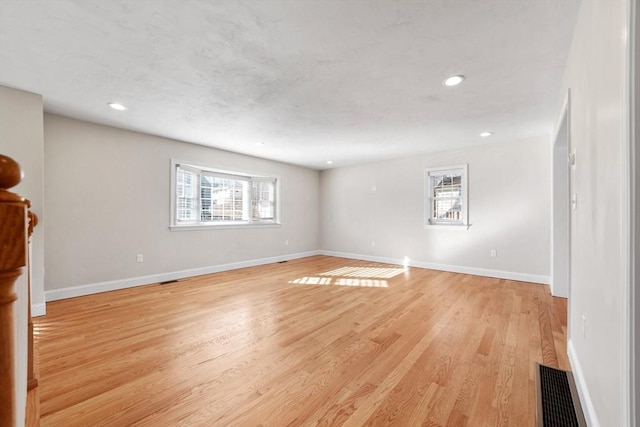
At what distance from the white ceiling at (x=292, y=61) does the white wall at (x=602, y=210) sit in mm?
565

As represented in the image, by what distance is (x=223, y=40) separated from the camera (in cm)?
202

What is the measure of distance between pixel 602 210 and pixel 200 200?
5119mm

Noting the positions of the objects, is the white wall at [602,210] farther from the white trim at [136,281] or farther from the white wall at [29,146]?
the white trim at [136,281]

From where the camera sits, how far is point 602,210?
4.18 ft

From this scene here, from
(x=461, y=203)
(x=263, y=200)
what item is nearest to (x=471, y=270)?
(x=461, y=203)

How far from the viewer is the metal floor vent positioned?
1.49m

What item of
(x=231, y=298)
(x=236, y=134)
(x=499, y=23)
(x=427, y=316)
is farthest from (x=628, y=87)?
(x=236, y=134)

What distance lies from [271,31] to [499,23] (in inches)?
61.1

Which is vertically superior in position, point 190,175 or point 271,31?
point 271,31

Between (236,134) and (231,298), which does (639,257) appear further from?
(236,134)

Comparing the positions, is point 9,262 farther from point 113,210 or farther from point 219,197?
point 219,197

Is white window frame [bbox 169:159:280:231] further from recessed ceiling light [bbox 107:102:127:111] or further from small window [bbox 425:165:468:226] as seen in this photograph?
small window [bbox 425:165:468:226]

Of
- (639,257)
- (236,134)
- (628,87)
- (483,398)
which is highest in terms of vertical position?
(236,134)

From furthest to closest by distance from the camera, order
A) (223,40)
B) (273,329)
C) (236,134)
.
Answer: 1. (236,134)
2. (273,329)
3. (223,40)
